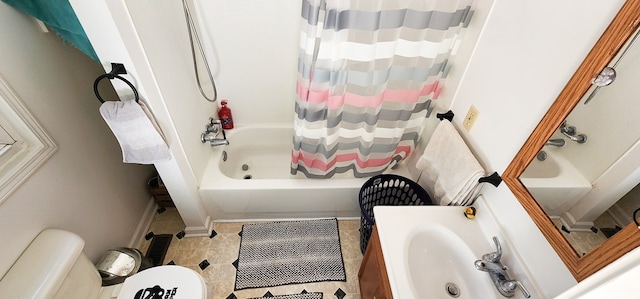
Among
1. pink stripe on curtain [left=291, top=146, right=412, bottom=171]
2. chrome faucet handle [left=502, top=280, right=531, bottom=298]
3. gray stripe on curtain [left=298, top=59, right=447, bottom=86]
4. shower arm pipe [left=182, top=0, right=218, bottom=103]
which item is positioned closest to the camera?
Result: chrome faucet handle [left=502, top=280, right=531, bottom=298]

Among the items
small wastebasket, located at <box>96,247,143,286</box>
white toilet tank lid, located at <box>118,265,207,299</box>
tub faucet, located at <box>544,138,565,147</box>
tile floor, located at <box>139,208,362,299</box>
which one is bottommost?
tile floor, located at <box>139,208,362,299</box>

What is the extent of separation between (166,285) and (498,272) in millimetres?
1385

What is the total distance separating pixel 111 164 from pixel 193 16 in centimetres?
102

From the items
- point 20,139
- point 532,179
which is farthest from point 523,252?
point 20,139

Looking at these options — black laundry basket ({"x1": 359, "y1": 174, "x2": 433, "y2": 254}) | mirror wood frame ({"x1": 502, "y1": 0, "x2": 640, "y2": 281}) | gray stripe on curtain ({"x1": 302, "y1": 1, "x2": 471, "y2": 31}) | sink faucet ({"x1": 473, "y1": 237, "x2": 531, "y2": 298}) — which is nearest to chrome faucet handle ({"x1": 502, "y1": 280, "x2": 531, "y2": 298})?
sink faucet ({"x1": 473, "y1": 237, "x2": 531, "y2": 298})

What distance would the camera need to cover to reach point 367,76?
1.28 meters

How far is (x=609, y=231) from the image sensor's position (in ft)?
2.17

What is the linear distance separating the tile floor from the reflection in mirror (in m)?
1.15

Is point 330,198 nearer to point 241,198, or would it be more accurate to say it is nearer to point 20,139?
point 241,198

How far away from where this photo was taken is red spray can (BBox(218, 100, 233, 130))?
2.07m

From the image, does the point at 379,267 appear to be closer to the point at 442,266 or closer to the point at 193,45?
the point at 442,266

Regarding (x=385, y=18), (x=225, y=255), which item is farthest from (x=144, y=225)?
(x=385, y=18)

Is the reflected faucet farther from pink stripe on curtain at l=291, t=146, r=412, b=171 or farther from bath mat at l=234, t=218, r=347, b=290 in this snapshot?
bath mat at l=234, t=218, r=347, b=290

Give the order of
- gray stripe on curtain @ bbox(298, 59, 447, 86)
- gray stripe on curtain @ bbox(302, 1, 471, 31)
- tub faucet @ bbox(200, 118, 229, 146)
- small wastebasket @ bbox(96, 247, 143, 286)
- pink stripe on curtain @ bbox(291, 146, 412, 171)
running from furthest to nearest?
tub faucet @ bbox(200, 118, 229, 146), pink stripe on curtain @ bbox(291, 146, 412, 171), small wastebasket @ bbox(96, 247, 143, 286), gray stripe on curtain @ bbox(298, 59, 447, 86), gray stripe on curtain @ bbox(302, 1, 471, 31)
